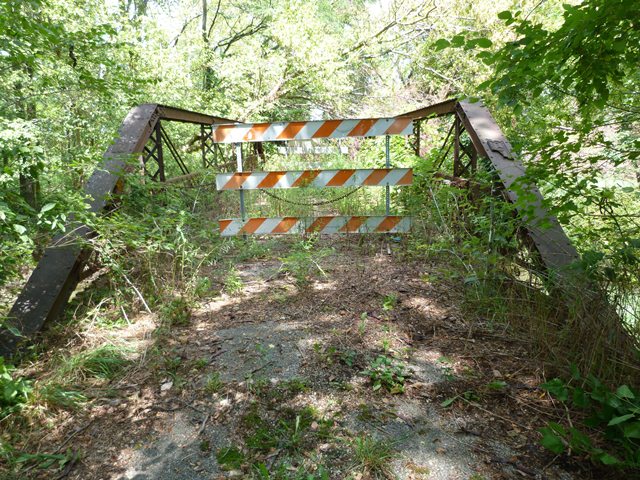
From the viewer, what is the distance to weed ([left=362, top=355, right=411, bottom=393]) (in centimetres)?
234

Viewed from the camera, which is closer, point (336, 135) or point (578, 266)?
point (578, 266)

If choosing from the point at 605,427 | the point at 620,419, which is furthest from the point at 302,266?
the point at 620,419

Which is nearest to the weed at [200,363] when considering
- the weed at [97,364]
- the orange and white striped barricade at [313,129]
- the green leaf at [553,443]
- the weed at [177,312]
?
the weed at [97,364]

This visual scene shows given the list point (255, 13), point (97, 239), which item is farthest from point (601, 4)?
point (255, 13)

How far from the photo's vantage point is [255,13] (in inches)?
627

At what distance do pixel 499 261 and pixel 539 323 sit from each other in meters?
0.69

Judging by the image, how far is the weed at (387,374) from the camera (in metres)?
2.34

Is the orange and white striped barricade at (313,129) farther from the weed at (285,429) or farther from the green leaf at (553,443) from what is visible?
the green leaf at (553,443)

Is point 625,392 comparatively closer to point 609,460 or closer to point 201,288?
point 609,460

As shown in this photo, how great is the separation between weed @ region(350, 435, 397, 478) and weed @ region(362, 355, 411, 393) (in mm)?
417

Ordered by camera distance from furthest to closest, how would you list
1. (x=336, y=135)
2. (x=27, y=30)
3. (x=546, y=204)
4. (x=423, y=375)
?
(x=336, y=135)
(x=27, y=30)
(x=546, y=204)
(x=423, y=375)

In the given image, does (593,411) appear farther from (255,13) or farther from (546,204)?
(255,13)

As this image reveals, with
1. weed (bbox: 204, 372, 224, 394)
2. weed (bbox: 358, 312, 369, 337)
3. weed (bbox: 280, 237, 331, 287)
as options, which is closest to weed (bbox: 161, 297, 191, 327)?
weed (bbox: 204, 372, 224, 394)

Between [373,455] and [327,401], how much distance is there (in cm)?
47
